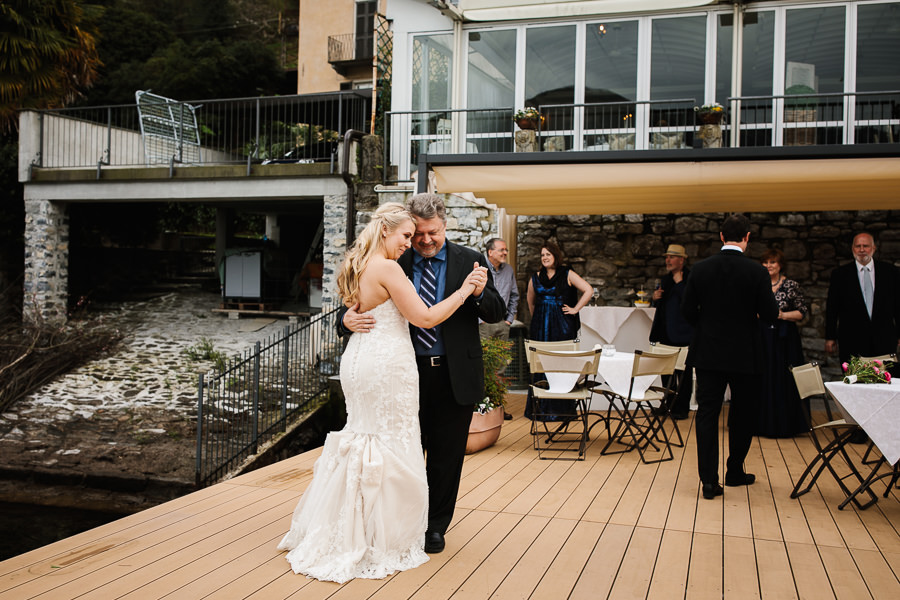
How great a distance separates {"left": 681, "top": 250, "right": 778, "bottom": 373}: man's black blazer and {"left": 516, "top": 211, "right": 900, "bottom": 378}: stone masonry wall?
17.5ft

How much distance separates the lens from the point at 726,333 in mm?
4391

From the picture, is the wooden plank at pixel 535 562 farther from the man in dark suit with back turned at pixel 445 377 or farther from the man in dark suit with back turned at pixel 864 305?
the man in dark suit with back turned at pixel 864 305

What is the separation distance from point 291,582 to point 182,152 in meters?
12.6

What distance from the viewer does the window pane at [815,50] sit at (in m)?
9.90

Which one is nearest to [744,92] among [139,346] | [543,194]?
[543,194]

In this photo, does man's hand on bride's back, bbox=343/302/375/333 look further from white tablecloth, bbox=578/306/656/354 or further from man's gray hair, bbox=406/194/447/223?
white tablecloth, bbox=578/306/656/354

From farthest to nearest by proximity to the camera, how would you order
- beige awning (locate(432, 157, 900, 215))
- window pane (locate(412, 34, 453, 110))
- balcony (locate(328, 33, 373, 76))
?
1. balcony (locate(328, 33, 373, 76))
2. window pane (locate(412, 34, 453, 110))
3. beige awning (locate(432, 157, 900, 215))

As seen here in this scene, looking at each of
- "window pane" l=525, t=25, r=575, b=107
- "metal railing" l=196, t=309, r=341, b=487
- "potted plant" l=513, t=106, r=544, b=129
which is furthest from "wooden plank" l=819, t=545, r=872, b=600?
"window pane" l=525, t=25, r=575, b=107

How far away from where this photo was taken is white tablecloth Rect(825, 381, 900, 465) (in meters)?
4.06

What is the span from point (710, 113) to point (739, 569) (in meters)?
7.65

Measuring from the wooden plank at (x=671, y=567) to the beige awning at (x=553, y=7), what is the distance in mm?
8550

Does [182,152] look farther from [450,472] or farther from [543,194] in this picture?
[450,472]

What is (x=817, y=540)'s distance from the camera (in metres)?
3.75

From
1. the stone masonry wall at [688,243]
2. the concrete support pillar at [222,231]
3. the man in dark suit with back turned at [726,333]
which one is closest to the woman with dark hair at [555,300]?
the stone masonry wall at [688,243]
